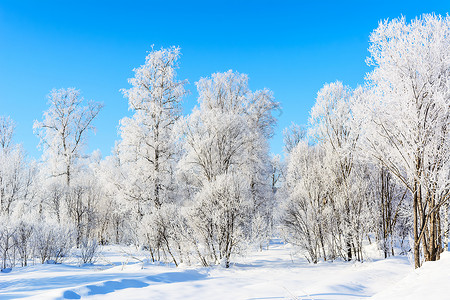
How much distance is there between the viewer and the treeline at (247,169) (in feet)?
24.5

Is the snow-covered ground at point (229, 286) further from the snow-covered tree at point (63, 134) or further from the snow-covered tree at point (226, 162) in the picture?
the snow-covered tree at point (63, 134)

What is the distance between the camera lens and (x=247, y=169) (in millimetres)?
20781

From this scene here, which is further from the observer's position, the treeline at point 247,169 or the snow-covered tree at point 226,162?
the snow-covered tree at point 226,162

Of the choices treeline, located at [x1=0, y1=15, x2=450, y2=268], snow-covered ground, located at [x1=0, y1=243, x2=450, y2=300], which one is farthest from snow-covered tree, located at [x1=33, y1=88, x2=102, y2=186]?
snow-covered ground, located at [x1=0, y1=243, x2=450, y2=300]

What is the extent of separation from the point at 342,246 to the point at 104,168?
13.5 meters

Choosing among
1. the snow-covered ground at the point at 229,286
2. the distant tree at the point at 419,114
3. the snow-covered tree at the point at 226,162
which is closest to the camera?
the snow-covered ground at the point at 229,286

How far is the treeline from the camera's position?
7453mm

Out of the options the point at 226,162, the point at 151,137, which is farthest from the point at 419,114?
the point at 151,137

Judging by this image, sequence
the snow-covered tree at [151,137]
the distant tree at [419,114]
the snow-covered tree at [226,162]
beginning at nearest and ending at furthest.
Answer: the distant tree at [419,114] → the snow-covered tree at [226,162] → the snow-covered tree at [151,137]

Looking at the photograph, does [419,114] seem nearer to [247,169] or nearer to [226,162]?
[226,162]

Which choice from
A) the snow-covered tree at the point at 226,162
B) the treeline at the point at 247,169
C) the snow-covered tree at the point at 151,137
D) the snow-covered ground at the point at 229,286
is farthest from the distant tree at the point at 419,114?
the snow-covered tree at the point at 151,137

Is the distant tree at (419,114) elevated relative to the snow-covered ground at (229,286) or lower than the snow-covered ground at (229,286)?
elevated

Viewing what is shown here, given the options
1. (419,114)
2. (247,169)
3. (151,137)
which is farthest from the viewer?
(247,169)

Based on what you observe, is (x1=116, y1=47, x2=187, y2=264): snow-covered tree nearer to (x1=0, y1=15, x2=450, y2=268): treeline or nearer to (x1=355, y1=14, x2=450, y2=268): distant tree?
(x1=0, y1=15, x2=450, y2=268): treeline
